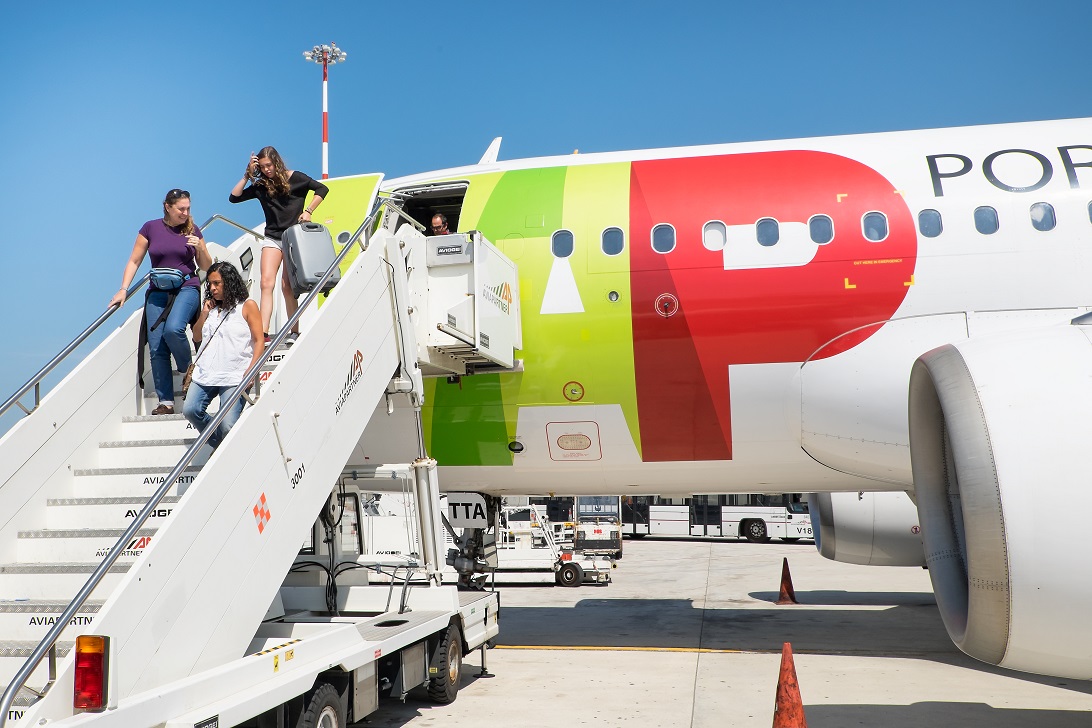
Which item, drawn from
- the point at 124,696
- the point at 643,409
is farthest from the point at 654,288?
the point at 124,696

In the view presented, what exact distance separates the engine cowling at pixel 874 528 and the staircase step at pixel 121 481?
9.37 m

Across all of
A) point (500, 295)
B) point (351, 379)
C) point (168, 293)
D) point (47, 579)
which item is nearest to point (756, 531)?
point (500, 295)

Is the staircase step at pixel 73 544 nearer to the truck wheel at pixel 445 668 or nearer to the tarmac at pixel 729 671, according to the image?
the tarmac at pixel 729 671

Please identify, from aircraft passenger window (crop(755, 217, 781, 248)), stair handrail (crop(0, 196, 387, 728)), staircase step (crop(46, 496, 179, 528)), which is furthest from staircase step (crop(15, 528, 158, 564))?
aircraft passenger window (crop(755, 217, 781, 248))

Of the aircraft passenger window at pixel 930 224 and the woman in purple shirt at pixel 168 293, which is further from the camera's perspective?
the aircraft passenger window at pixel 930 224

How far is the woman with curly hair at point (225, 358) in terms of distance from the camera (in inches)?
245

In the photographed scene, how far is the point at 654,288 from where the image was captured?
863 centimetres

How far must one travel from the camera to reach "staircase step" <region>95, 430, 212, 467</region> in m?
6.57

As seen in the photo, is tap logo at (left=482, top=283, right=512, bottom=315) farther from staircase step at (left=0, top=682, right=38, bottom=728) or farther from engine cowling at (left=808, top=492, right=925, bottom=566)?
engine cowling at (left=808, top=492, right=925, bottom=566)

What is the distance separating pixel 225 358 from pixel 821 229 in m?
5.44

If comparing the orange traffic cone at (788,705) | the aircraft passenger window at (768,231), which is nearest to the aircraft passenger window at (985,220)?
the aircraft passenger window at (768,231)

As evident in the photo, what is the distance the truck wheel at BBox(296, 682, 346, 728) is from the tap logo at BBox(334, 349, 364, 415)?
1.88 m

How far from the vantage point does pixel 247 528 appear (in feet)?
17.4

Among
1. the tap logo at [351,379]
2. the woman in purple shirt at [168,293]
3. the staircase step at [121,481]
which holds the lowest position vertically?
the staircase step at [121,481]
